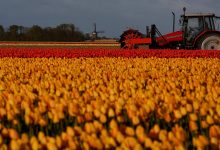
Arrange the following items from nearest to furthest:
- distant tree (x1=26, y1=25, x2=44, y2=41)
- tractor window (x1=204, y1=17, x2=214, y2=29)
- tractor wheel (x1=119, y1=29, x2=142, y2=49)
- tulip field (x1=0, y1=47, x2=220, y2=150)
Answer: tulip field (x1=0, y1=47, x2=220, y2=150) < tractor window (x1=204, y1=17, x2=214, y2=29) < tractor wheel (x1=119, y1=29, x2=142, y2=49) < distant tree (x1=26, y1=25, x2=44, y2=41)

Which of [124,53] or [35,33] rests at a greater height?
[35,33]

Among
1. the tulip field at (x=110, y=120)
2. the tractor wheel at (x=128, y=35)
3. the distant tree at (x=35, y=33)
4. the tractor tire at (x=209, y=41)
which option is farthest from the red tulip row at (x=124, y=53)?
the distant tree at (x=35, y=33)

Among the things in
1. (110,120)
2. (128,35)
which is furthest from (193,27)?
(110,120)

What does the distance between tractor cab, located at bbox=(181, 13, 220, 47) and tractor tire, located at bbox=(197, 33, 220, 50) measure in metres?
0.24

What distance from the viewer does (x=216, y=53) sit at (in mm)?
19484

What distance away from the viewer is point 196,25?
23391 mm

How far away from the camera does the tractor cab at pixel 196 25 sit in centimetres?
2300

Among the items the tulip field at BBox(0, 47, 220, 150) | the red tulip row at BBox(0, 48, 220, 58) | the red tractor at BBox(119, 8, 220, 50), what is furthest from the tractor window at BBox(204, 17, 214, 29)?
the tulip field at BBox(0, 47, 220, 150)

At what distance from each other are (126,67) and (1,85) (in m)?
5.52

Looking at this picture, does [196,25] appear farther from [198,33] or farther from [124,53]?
[124,53]

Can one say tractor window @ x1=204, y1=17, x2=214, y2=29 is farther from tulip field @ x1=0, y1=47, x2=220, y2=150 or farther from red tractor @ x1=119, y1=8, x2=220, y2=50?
tulip field @ x1=0, y1=47, x2=220, y2=150

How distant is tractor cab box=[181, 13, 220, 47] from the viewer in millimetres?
23000

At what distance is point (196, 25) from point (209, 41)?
97 cm

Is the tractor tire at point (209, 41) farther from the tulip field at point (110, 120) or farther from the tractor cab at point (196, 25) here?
the tulip field at point (110, 120)
